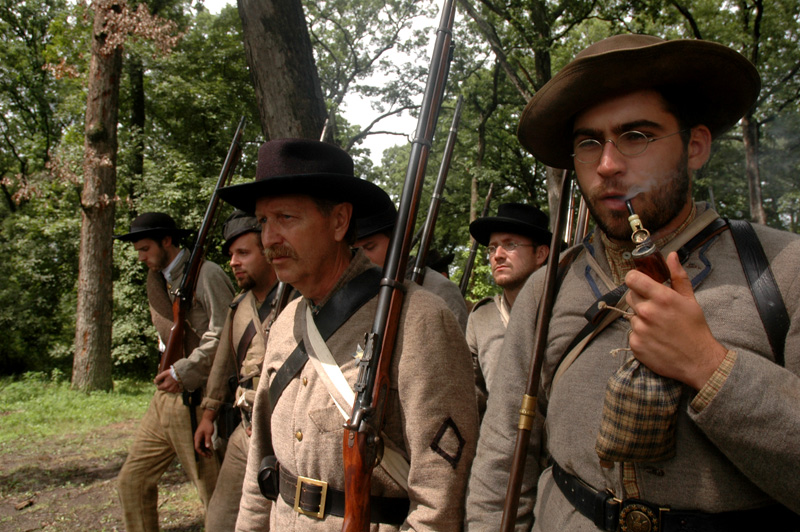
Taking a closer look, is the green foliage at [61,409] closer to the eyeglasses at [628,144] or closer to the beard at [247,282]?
the beard at [247,282]

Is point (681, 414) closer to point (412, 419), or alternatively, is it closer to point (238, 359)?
point (412, 419)

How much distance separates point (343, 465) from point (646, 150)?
1.48 m

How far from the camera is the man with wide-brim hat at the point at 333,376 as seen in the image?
2.04m

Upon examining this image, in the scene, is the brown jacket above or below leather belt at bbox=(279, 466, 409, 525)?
above

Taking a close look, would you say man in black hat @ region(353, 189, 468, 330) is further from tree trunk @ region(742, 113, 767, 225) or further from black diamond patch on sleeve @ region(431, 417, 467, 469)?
tree trunk @ region(742, 113, 767, 225)

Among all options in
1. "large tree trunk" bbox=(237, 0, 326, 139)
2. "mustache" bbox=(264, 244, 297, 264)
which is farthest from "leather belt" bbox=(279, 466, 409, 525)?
"large tree trunk" bbox=(237, 0, 326, 139)

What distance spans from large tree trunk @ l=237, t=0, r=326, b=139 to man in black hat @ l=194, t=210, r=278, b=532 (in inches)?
34.1

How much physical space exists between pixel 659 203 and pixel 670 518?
83cm

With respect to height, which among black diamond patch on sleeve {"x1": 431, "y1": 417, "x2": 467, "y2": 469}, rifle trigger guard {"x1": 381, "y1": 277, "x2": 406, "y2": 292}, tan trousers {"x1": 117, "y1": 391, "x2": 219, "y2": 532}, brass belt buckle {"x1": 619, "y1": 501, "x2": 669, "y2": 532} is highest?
rifle trigger guard {"x1": 381, "y1": 277, "x2": 406, "y2": 292}

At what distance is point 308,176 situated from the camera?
94.4 inches

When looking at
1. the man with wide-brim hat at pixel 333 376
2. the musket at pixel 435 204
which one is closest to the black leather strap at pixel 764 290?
the man with wide-brim hat at pixel 333 376

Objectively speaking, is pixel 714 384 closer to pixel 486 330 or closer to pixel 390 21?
pixel 486 330

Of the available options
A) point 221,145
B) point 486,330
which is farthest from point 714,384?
point 221,145

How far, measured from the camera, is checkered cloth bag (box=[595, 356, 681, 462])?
4.34 feet
